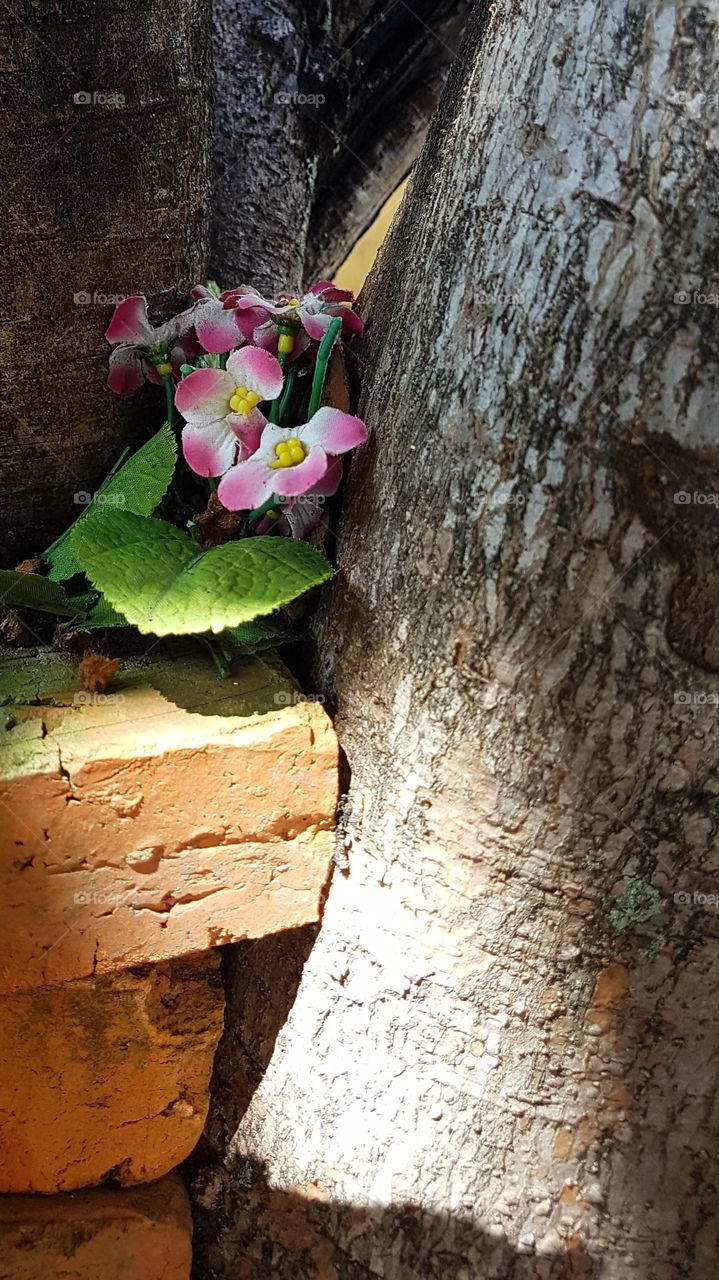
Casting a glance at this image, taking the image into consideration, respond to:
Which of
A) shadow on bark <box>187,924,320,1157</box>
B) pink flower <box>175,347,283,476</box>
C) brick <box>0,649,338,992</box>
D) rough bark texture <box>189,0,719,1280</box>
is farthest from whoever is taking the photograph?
shadow on bark <box>187,924,320,1157</box>

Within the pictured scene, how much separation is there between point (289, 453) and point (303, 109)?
2.57ft

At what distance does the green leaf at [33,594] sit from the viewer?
116 centimetres

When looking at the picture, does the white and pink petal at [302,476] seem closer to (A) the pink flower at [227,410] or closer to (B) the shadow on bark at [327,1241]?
(A) the pink flower at [227,410]

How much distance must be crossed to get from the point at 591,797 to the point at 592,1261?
55 centimetres

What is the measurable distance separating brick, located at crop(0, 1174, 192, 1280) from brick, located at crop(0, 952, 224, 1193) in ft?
0.08

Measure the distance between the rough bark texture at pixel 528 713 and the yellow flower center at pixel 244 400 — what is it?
121 mm

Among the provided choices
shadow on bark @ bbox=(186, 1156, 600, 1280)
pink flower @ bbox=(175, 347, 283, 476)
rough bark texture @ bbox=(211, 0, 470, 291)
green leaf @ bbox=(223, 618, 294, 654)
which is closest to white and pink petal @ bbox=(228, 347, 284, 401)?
pink flower @ bbox=(175, 347, 283, 476)

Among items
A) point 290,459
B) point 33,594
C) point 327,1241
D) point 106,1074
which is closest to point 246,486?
point 290,459

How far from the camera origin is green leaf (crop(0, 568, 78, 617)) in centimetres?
116

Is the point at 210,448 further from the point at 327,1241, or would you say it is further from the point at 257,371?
the point at 327,1241

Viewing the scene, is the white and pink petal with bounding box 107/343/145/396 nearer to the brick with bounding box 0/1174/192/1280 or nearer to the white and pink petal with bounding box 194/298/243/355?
the white and pink petal with bounding box 194/298/243/355

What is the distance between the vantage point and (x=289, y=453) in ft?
3.64

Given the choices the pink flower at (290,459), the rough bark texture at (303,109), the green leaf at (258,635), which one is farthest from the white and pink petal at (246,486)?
the rough bark texture at (303,109)

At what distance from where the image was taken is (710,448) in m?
0.92
